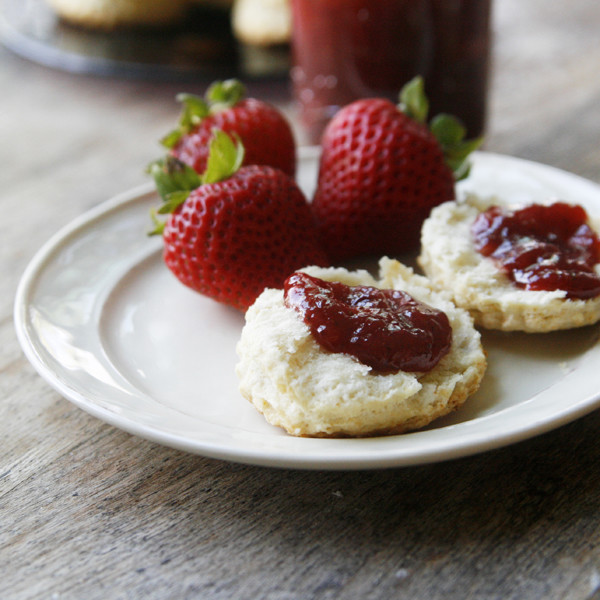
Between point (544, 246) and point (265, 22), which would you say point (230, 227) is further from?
point (265, 22)

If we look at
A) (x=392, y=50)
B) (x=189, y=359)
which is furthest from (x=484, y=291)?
(x=392, y=50)

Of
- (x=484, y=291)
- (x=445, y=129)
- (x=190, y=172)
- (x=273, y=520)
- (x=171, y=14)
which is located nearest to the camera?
(x=273, y=520)

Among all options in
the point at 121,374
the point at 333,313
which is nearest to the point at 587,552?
the point at 333,313

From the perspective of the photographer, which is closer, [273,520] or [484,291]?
[273,520]

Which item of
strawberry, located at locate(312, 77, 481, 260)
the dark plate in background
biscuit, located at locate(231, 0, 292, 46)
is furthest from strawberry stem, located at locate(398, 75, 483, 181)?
biscuit, located at locate(231, 0, 292, 46)

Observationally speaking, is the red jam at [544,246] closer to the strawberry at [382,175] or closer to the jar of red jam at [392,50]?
the strawberry at [382,175]

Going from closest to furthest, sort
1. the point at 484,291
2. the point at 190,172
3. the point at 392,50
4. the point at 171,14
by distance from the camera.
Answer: the point at 484,291
the point at 190,172
the point at 392,50
the point at 171,14

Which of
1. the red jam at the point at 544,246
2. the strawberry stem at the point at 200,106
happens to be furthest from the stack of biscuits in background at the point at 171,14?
the red jam at the point at 544,246

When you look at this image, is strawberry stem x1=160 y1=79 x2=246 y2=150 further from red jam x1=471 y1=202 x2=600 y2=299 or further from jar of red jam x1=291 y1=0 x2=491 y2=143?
red jam x1=471 y1=202 x2=600 y2=299
